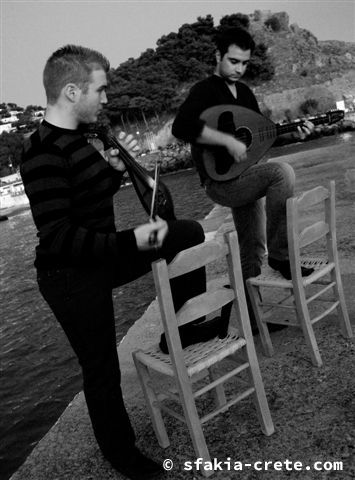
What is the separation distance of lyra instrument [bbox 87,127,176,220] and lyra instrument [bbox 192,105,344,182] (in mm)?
1168

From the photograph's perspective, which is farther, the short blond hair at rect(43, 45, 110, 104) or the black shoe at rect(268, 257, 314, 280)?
the black shoe at rect(268, 257, 314, 280)

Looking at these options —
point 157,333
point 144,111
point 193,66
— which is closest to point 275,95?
point 193,66

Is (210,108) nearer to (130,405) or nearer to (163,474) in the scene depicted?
(130,405)

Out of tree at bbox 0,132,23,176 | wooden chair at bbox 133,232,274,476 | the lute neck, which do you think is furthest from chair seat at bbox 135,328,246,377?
tree at bbox 0,132,23,176

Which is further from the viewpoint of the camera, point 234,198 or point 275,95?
point 275,95

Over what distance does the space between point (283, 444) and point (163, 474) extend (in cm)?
66

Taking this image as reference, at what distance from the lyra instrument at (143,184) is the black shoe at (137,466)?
4.26 ft

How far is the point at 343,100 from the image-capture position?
260ft

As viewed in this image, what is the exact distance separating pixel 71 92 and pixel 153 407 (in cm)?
183

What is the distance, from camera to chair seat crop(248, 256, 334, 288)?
3287mm

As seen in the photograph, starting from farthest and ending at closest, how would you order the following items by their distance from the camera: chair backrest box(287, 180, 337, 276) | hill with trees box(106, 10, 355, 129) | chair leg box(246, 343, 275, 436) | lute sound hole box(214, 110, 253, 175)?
hill with trees box(106, 10, 355, 129)
lute sound hole box(214, 110, 253, 175)
chair backrest box(287, 180, 337, 276)
chair leg box(246, 343, 275, 436)

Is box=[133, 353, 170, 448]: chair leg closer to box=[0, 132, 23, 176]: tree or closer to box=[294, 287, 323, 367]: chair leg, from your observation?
box=[294, 287, 323, 367]: chair leg

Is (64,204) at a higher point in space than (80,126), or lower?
lower

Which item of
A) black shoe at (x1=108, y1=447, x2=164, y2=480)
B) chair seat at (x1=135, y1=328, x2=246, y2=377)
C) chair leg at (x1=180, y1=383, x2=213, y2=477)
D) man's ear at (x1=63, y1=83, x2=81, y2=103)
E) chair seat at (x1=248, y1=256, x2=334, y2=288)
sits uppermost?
man's ear at (x1=63, y1=83, x2=81, y2=103)
